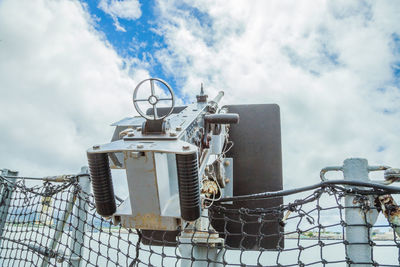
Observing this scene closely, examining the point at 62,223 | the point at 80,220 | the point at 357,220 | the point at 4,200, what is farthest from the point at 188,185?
the point at 4,200

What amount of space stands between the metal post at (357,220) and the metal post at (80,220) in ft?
4.34

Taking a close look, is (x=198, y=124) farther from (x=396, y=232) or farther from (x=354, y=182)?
(x=396, y=232)

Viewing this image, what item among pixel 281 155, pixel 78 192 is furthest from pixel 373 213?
pixel 281 155

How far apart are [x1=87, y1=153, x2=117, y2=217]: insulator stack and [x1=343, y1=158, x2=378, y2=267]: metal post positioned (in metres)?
0.83

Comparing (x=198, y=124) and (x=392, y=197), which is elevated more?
(x=198, y=124)

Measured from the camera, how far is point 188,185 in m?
0.97

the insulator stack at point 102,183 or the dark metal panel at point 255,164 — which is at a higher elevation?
the dark metal panel at point 255,164

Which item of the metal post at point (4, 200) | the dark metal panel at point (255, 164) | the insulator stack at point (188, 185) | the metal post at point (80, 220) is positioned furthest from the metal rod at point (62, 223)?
the dark metal panel at point (255, 164)

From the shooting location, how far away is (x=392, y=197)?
0.90 metres

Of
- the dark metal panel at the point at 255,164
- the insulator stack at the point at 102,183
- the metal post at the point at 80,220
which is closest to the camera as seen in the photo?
the insulator stack at the point at 102,183

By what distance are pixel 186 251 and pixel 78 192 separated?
0.72 m

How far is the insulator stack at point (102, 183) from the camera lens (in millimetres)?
1014

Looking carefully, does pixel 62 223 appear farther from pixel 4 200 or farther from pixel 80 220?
pixel 4 200

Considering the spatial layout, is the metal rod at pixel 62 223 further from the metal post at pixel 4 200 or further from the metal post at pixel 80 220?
the metal post at pixel 4 200
